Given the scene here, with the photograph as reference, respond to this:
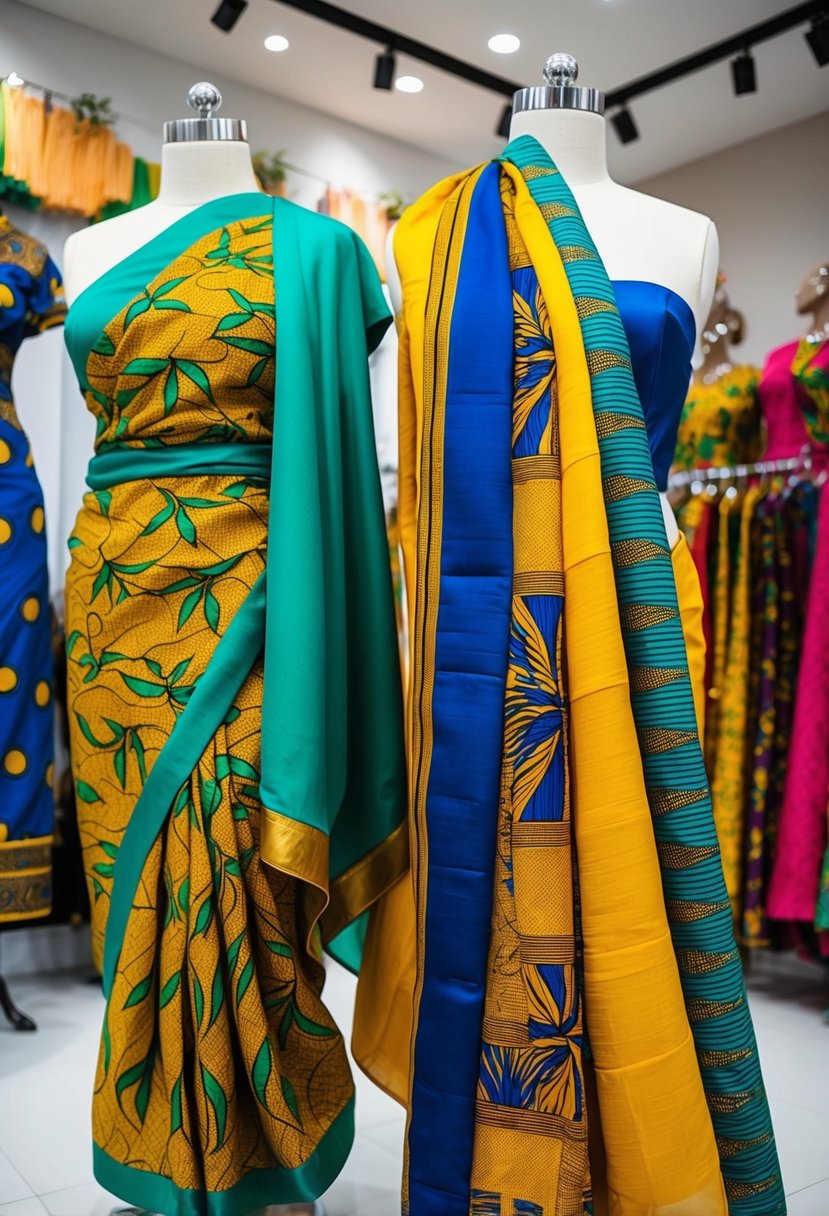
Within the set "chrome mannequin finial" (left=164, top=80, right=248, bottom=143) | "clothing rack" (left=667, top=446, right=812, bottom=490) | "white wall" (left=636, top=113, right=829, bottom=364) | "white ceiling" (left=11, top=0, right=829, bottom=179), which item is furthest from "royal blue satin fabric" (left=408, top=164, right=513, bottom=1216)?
"white wall" (left=636, top=113, right=829, bottom=364)

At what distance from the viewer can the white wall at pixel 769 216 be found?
12.5ft

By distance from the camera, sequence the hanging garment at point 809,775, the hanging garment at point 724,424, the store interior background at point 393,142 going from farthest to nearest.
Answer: the hanging garment at point 724,424
the hanging garment at point 809,775
the store interior background at point 393,142

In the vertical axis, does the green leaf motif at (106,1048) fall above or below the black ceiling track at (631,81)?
below

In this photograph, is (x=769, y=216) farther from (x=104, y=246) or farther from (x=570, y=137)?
(x=104, y=246)

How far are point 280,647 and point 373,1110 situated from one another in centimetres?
107

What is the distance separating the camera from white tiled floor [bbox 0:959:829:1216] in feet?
5.30

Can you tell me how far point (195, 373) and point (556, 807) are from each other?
69cm

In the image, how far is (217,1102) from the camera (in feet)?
4.02

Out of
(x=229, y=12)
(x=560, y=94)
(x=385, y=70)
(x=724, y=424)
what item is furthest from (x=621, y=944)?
(x=385, y=70)

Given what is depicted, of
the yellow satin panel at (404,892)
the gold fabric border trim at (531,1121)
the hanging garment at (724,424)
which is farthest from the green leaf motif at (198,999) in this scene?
the hanging garment at (724,424)

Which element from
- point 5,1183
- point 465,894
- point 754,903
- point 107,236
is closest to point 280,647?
point 465,894

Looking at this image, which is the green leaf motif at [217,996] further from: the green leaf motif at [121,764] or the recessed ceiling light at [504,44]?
the recessed ceiling light at [504,44]

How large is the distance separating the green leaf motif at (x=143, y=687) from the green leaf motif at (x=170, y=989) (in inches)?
13.1

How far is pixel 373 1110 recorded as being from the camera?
6.38 ft
